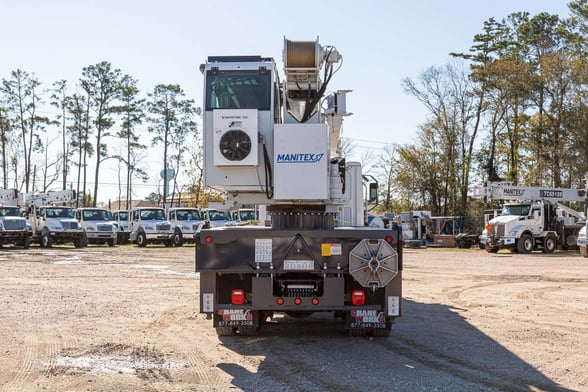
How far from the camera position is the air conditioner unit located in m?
9.23

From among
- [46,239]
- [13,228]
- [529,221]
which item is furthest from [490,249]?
[13,228]

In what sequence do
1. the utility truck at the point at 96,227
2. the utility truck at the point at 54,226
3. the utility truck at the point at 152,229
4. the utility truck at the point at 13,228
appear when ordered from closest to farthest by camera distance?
the utility truck at the point at 13,228, the utility truck at the point at 54,226, the utility truck at the point at 152,229, the utility truck at the point at 96,227

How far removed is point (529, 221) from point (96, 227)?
22850 mm

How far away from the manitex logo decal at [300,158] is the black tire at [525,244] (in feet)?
93.1

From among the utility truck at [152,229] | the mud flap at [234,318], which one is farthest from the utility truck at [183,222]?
the mud flap at [234,318]

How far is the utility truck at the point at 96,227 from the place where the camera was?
39.8 m

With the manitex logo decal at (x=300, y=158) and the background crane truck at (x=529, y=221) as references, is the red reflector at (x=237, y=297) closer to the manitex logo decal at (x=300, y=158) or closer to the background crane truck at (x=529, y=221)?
the manitex logo decal at (x=300, y=158)

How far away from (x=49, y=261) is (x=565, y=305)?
735 inches

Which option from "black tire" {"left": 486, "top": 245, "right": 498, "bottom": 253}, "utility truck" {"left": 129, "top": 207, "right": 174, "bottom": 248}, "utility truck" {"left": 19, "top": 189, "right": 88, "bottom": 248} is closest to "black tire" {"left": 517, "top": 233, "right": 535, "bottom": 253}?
"black tire" {"left": 486, "top": 245, "right": 498, "bottom": 253}

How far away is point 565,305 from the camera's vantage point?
13.8 metres

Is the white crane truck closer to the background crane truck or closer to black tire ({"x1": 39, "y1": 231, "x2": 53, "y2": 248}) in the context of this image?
the background crane truck

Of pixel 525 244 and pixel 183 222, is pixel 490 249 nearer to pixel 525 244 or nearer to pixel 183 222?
pixel 525 244

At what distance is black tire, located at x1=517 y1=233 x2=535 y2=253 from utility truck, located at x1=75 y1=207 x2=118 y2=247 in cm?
2149

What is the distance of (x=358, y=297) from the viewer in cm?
909
